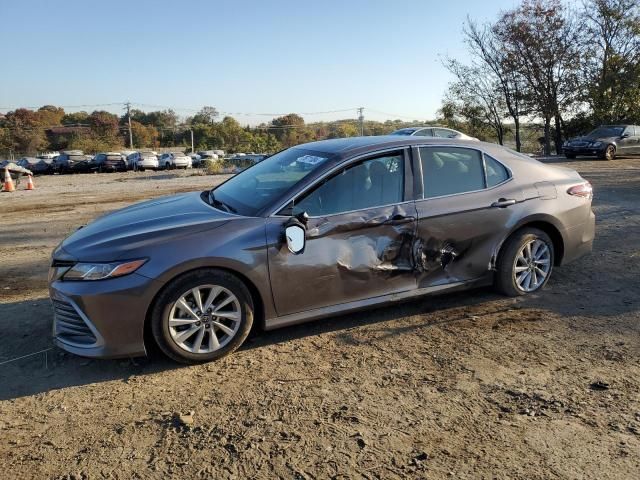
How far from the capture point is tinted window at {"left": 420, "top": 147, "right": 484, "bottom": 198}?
15.0 ft

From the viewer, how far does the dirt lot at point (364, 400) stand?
270 centimetres

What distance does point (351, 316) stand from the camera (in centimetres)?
465

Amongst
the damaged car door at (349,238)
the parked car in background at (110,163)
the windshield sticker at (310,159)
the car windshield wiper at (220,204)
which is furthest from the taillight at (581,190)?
the parked car in background at (110,163)

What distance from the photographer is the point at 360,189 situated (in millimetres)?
4285

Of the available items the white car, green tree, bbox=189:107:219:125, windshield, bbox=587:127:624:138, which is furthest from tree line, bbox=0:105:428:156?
windshield, bbox=587:127:624:138

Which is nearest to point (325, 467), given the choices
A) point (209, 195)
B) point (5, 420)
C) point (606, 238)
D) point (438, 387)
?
point (438, 387)

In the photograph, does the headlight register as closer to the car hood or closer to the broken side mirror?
the car hood

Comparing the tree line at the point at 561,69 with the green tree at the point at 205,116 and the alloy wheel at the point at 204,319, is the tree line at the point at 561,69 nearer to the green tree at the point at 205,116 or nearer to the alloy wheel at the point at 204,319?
the alloy wheel at the point at 204,319

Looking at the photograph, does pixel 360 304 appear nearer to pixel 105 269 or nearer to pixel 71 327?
pixel 105 269

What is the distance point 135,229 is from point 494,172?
320 centimetres

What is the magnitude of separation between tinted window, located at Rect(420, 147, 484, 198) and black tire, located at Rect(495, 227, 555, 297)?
24.1 inches

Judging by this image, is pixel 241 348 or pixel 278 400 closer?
pixel 278 400

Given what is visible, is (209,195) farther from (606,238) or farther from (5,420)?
(606,238)

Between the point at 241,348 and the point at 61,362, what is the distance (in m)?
1.31
